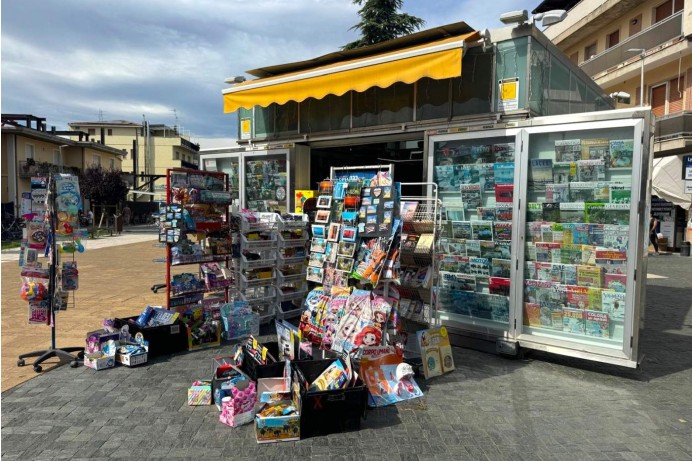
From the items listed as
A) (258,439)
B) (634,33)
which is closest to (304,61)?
(258,439)

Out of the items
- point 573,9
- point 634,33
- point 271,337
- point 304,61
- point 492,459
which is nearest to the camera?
point 492,459

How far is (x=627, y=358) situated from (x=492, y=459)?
2.45 meters

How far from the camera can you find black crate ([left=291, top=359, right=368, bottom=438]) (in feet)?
11.2

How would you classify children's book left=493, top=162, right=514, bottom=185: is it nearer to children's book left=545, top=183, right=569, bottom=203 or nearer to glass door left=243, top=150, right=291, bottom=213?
children's book left=545, top=183, right=569, bottom=203

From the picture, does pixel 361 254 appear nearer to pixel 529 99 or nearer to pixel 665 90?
pixel 529 99

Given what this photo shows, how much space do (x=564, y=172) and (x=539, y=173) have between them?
264 millimetres

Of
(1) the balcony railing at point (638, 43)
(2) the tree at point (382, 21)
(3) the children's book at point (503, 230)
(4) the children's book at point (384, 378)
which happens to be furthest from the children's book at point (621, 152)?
(1) the balcony railing at point (638, 43)

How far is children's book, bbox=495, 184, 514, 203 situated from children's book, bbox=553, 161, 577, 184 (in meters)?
0.49

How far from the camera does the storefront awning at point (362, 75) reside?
16.9 ft

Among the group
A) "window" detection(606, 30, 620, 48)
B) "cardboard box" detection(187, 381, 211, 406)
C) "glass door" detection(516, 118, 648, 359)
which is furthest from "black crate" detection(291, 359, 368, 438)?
"window" detection(606, 30, 620, 48)

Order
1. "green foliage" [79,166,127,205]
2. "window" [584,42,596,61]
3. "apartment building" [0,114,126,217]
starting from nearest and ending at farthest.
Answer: "window" [584,42,596,61]
"apartment building" [0,114,126,217]
"green foliage" [79,166,127,205]

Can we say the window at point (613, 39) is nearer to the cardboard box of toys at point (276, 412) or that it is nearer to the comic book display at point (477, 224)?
the comic book display at point (477, 224)

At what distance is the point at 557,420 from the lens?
Answer: 3744mm

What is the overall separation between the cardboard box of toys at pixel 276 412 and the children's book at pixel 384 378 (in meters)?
0.75
